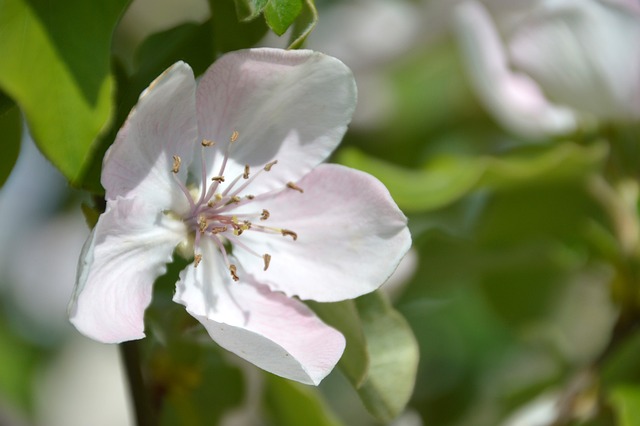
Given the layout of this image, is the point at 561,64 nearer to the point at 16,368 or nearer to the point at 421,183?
the point at 421,183

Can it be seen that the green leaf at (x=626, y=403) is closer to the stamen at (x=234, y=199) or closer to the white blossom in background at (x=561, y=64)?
the white blossom in background at (x=561, y=64)

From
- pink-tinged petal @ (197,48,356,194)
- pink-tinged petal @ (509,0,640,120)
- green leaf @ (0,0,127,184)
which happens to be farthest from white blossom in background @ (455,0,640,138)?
green leaf @ (0,0,127,184)

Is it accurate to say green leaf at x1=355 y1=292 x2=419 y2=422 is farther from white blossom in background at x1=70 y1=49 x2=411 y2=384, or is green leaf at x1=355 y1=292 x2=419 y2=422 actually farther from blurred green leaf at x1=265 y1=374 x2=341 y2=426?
blurred green leaf at x1=265 y1=374 x2=341 y2=426

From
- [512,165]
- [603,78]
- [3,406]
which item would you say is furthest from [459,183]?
[3,406]

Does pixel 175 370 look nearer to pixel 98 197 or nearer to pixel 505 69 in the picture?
pixel 98 197

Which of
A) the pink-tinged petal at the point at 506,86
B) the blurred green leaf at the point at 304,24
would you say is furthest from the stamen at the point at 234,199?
the pink-tinged petal at the point at 506,86

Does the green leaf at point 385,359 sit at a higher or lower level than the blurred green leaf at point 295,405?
higher

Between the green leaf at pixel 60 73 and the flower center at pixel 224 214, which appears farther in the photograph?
the flower center at pixel 224 214

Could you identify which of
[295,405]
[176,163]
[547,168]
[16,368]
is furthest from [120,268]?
[16,368]
